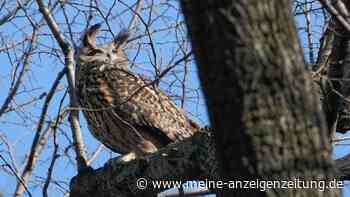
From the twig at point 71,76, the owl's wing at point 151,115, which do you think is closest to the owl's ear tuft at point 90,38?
the owl's wing at point 151,115

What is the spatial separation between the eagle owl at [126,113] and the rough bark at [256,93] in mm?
3288

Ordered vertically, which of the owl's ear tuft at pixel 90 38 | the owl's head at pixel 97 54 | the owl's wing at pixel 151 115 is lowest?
the owl's wing at pixel 151 115

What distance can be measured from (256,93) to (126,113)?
367 centimetres

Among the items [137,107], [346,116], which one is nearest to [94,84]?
[137,107]

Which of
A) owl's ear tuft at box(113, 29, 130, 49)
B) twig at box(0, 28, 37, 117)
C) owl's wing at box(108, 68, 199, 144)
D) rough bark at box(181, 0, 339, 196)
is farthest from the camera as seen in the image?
owl's wing at box(108, 68, 199, 144)

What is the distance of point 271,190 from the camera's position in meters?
2.14

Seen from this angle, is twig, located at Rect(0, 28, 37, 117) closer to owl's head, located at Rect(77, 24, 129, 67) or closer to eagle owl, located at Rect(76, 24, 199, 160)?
eagle owl, located at Rect(76, 24, 199, 160)

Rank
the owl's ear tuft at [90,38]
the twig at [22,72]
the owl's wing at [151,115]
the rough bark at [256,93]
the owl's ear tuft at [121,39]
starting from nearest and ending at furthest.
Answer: the rough bark at [256,93], the twig at [22,72], the owl's ear tuft at [121,39], the owl's wing at [151,115], the owl's ear tuft at [90,38]

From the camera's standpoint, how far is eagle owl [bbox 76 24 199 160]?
5.61 metres

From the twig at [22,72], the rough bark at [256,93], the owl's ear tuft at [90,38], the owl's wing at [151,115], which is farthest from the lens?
the owl's ear tuft at [90,38]

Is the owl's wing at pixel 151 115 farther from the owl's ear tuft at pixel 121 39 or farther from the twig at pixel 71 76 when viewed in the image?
the twig at pixel 71 76

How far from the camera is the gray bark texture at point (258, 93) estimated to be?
2.14m

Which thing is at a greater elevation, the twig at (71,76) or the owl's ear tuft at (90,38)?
the owl's ear tuft at (90,38)

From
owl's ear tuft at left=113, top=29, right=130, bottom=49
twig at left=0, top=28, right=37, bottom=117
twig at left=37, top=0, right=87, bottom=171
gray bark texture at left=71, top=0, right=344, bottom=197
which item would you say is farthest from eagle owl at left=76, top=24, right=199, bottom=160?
gray bark texture at left=71, top=0, right=344, bottom=197
